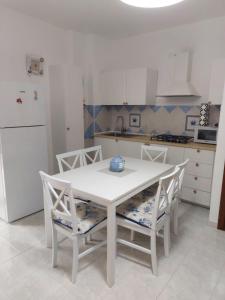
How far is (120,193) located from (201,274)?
1011 millimetres

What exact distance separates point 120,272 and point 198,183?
1659mm

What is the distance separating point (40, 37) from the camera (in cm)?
313

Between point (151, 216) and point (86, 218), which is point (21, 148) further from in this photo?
point (151, 216)

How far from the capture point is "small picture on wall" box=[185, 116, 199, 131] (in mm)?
3311

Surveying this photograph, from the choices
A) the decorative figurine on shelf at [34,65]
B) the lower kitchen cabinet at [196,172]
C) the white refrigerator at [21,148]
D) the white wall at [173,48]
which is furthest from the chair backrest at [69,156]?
the white wall at [173,48]

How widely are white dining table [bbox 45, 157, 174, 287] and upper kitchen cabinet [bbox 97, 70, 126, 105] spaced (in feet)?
5.28

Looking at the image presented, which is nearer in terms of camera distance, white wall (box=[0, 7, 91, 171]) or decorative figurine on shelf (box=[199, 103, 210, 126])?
white wall (box=[0, 7, 91, 171])

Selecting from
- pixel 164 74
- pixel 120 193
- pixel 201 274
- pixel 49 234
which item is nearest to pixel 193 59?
pixel 164 74

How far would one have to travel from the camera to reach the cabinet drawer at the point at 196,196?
288 cm

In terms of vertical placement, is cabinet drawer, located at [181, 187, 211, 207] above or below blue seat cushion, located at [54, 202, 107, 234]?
below

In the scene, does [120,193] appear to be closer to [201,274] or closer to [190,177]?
[201,274]

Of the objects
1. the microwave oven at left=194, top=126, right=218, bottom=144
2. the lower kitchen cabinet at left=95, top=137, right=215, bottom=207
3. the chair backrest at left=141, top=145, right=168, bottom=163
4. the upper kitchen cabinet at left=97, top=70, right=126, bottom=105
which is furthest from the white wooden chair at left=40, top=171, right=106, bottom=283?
the upper kitchen cabinet at left=97, top=70, right=126, bottom=105

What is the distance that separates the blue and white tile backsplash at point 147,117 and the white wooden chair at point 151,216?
1.79 metres

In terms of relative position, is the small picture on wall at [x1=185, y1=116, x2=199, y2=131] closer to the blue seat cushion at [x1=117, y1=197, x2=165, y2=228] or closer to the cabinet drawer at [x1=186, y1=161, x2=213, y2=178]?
the cabinet drawer at [x1=186, y1=161, x2=213, y2=178]
